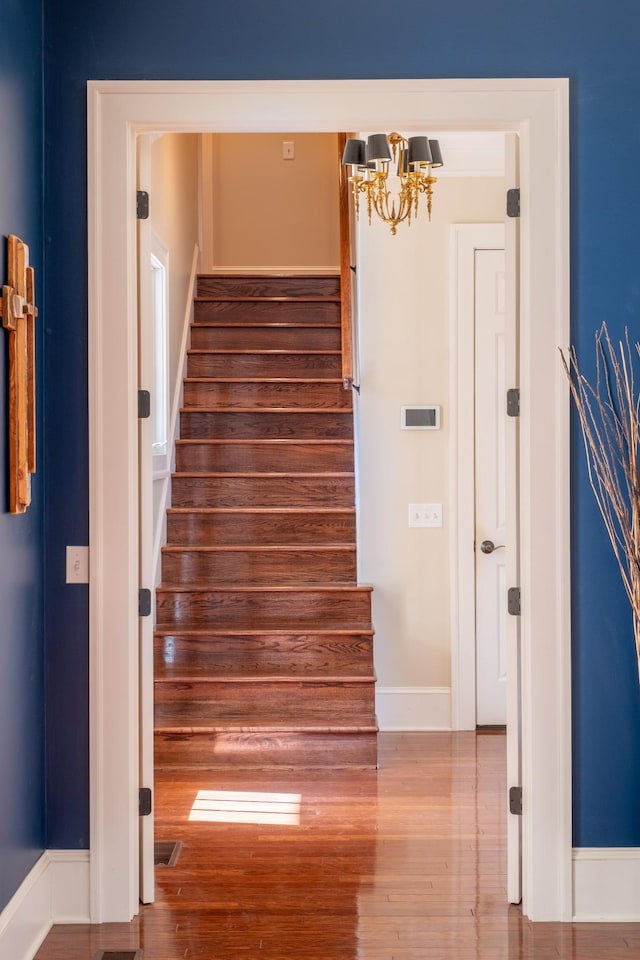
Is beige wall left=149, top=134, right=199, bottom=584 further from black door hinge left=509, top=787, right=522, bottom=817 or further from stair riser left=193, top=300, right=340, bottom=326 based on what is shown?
black door hinge left=509, top=787, right=522, bottom=817

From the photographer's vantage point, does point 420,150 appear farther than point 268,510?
No

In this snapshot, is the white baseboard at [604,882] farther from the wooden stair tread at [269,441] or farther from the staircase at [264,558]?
the wooden stair tread at [269,441]

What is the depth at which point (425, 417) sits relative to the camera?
4637 mm

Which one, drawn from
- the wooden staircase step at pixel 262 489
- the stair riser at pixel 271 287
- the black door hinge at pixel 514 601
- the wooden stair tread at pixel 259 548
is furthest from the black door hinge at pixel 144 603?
the stair riser at pixel 271 287

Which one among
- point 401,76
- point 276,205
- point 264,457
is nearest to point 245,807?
point 264,457

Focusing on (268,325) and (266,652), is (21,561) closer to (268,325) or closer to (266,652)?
(266,652)

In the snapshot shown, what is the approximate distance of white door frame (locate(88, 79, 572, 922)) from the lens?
2.61 meters

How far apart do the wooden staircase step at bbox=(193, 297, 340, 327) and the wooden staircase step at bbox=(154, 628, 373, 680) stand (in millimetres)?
2574

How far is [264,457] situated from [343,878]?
2737mm

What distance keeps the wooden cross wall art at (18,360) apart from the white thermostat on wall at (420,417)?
250 cm

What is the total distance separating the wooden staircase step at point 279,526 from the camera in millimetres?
4922

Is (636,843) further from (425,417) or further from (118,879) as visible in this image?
(425,417)

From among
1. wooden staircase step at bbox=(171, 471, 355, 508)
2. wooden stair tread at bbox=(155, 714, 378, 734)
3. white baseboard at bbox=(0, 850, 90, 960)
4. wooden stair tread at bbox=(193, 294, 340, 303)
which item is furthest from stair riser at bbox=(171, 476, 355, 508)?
white baseboard at bbox=(0, 850, 90, 960)

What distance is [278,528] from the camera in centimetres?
493
